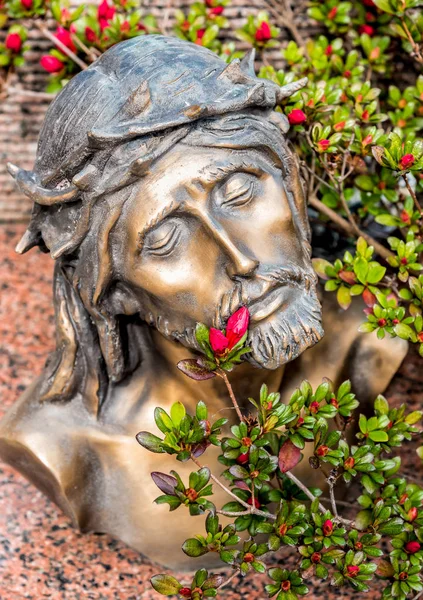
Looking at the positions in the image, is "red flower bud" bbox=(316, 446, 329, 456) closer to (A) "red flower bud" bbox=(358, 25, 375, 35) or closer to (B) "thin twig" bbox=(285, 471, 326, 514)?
(B) "thin twig" bbox=(285, 471, 326, 514)

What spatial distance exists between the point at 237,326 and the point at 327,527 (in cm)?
48

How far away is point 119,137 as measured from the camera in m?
1.71

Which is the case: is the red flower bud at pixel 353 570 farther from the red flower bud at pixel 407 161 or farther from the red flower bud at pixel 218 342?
the red flower bud at pixel 407 161

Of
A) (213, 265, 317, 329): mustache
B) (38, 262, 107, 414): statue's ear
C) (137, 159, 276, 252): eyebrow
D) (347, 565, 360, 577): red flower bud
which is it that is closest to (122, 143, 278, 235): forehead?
(137, 159, 276, 252): eyebrow

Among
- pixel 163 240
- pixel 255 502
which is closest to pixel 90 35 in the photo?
pixel 163 240

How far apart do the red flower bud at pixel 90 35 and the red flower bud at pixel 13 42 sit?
269mm

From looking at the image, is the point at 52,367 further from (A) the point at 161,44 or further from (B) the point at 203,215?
(A) the point at 161,44

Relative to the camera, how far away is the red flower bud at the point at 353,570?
1.77m

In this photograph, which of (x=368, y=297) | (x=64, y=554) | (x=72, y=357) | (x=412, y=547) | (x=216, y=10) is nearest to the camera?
(x=412, y=547)

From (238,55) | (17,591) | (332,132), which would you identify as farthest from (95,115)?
(17,591)

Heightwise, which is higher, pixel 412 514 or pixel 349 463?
pixel 349 463

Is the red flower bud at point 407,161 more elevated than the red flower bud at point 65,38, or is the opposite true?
the red flower bud at point 65,38

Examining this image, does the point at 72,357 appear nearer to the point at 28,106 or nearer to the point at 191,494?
the point at 191,494

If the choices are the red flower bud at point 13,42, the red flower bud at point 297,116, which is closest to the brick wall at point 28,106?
the red flower bud at point 13,42
